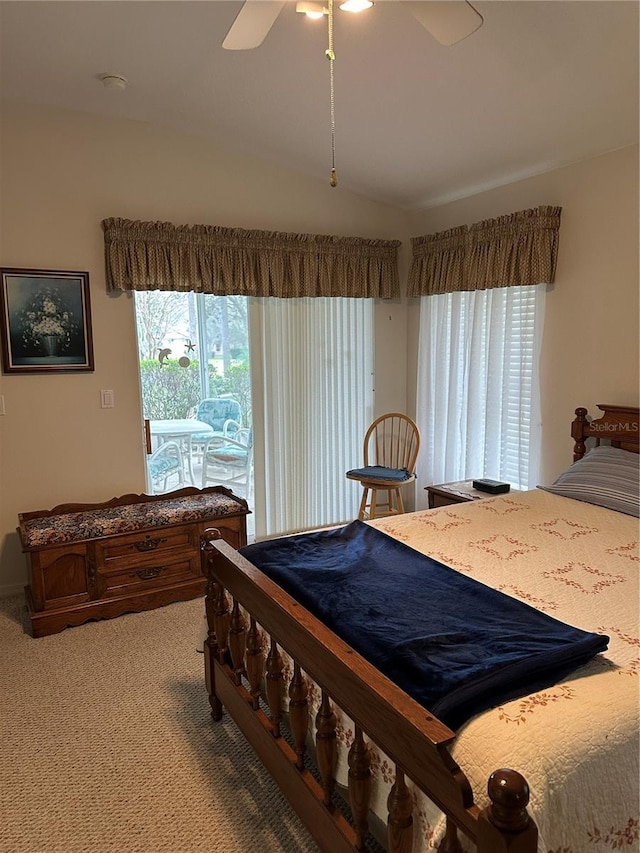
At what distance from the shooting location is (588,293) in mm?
3316

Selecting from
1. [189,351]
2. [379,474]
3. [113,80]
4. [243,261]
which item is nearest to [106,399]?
[189,351]

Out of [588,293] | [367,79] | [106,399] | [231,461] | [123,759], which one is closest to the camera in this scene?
[123,759]

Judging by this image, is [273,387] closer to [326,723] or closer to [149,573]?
[149,573]

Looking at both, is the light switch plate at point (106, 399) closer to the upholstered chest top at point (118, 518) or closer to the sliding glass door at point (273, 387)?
the sliding glass door at point (273, 387)

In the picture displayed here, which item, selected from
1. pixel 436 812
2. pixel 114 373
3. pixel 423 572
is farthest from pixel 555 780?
pixel 114 373

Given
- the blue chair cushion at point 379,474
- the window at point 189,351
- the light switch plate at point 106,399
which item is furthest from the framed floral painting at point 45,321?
the blue chair cushion at point 379,474

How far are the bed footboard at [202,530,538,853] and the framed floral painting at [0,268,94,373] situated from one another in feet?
5.78

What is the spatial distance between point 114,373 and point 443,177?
2.53 meters

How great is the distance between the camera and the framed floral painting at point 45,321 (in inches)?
133

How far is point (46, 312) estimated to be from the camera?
3.47 m

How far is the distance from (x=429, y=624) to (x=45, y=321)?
115 inches

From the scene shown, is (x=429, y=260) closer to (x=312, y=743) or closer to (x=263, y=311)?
(x=263, y=311)

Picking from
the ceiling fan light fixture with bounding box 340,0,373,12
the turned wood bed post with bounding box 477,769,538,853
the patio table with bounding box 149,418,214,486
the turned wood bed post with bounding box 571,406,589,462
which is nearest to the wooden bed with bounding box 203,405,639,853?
the turned wood bed post with bounding box 477,769,538,853

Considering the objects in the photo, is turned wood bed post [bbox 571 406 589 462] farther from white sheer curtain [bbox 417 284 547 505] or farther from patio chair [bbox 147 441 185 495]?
patio chair [bbox 147 441 185 495]
